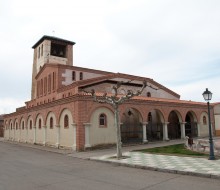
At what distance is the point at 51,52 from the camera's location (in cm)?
4412

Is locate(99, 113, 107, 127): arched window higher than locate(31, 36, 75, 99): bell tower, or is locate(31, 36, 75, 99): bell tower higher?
locate(31, 36, 75, 99): bell tower

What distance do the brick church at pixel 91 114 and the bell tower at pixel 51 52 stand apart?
202 millimetres

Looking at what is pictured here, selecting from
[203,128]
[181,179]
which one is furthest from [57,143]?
[203,128]

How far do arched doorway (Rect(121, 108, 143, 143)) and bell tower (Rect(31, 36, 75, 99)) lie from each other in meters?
20.3

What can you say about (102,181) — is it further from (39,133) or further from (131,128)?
(39,133)

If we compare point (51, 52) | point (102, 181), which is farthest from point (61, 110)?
point (51, 52)

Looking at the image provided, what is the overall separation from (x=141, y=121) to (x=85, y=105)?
23.1ft

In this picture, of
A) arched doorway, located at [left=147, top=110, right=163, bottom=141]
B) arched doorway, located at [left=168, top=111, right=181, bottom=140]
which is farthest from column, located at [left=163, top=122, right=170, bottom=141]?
arched doorway, located at [left=168, top=111, right=181, bottom=140]

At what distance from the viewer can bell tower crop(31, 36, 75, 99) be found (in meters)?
42.8

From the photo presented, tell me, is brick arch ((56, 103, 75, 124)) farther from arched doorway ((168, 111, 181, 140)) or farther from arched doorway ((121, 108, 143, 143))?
arched doorway ((168, 111, 181, 140))

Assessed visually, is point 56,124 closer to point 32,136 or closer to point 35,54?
point 32,136

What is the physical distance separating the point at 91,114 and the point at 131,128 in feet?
26.9

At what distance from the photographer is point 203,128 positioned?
103 feet

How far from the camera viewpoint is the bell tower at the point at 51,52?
42825 mm
